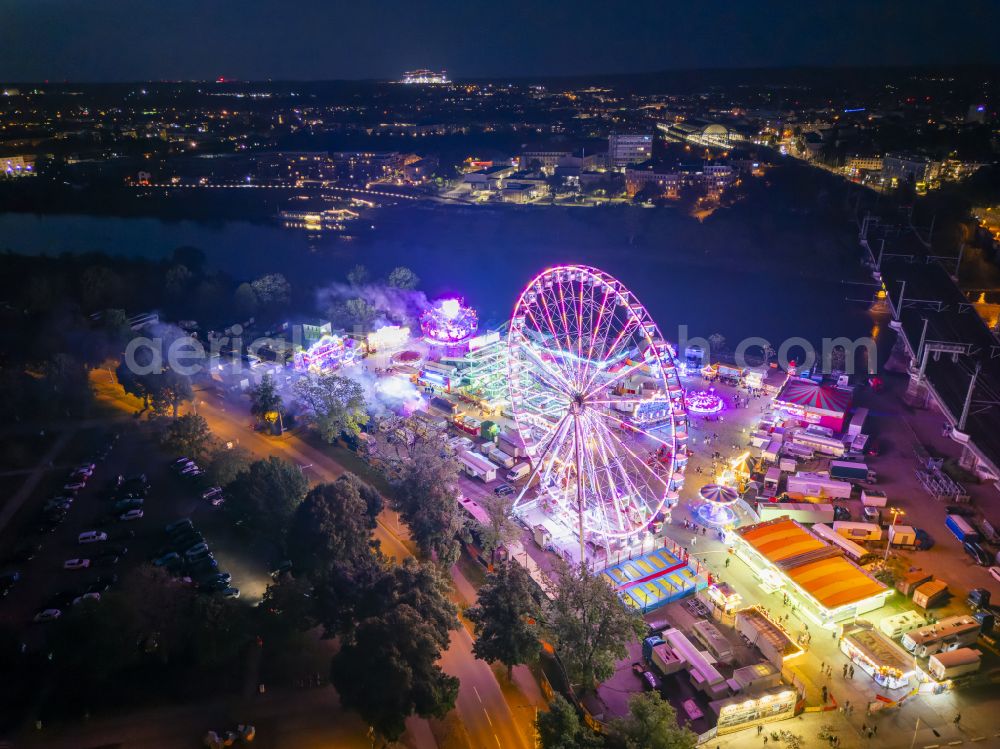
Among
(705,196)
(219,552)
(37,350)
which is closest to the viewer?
(219,552)

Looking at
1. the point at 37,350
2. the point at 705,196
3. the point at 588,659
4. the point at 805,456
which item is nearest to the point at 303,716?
the point at 588,659

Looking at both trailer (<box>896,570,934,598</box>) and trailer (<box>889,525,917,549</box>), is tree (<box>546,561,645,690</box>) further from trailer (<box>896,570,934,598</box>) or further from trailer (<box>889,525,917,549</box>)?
trailer (<box>889,525,917,549</box>)

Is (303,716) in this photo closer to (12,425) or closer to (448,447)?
(448,447)

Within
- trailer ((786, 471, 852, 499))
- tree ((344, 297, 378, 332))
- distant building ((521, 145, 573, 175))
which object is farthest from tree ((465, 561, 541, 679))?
distant building ((521, 145, 573, 175))

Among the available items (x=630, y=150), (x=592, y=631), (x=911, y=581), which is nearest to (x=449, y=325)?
(x=592, y=631)

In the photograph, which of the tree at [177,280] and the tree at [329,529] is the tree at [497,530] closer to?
the tree at [329,529]

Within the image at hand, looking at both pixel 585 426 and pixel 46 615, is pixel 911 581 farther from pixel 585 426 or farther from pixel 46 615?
pixel 46 615
